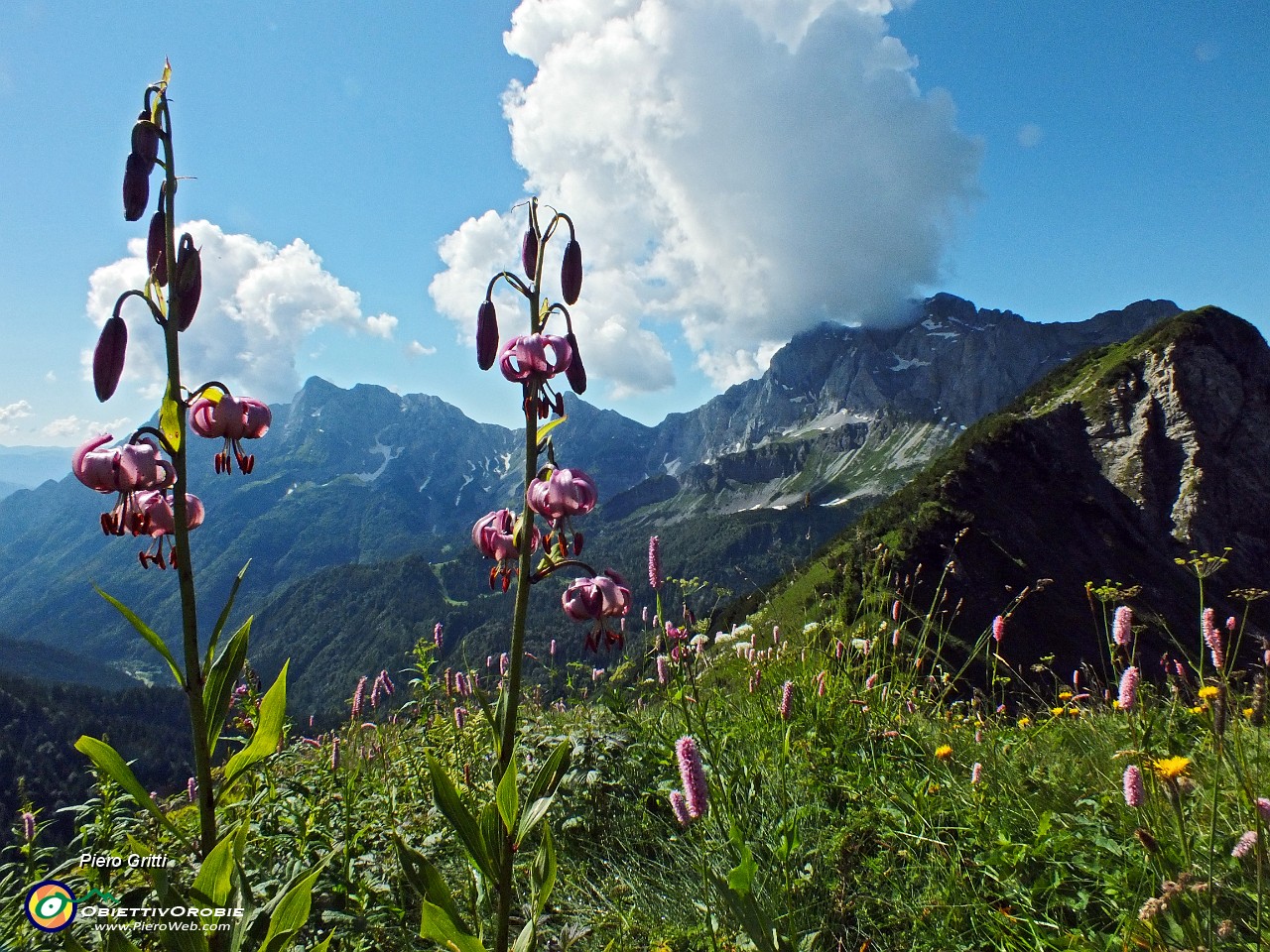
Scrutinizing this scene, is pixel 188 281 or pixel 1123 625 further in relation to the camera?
pixel 1123 625

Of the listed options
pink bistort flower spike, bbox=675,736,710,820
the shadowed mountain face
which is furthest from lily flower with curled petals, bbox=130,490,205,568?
the shadowed mountain face

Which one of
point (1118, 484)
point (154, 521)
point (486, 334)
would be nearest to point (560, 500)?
point (486, 334)

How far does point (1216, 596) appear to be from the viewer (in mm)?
42781

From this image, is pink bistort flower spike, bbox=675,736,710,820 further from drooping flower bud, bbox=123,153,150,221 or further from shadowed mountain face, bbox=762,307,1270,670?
shadowed mountain face, bbox=762,307,1270,670

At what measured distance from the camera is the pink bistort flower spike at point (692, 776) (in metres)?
1.83

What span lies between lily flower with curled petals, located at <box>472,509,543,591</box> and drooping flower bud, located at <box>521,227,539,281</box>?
0.77 meters

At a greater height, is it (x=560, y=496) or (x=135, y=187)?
(x=135, y=187)

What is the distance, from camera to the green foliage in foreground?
182 centimetres

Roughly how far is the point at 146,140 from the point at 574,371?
1441mm

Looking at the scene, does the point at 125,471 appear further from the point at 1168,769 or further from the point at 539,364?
the point at 1168,769

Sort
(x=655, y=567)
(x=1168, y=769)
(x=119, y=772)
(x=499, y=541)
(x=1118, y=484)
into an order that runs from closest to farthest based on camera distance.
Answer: (x=119, y=772), (x=1168, y=769), (x=499, y=541), (x=655, y=567), (x=1118, y=484)

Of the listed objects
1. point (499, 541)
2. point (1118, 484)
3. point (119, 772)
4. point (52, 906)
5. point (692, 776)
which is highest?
point (1118, 484)

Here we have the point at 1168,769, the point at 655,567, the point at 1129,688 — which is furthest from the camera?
the point at 655,567

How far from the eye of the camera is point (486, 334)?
2.09 meters
